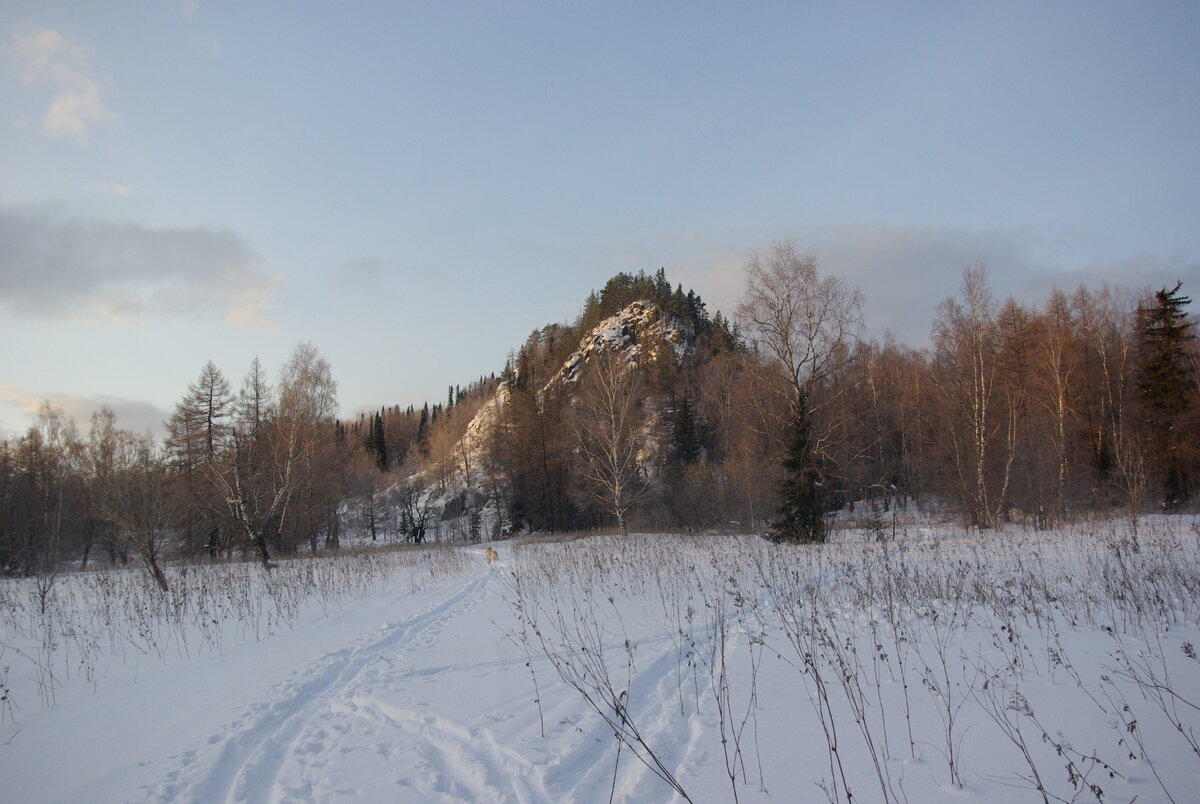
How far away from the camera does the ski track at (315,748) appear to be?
10.5 feet

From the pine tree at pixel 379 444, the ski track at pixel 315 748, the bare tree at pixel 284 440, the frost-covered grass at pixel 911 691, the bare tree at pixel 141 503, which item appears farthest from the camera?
the pine tree at pixel 379 444

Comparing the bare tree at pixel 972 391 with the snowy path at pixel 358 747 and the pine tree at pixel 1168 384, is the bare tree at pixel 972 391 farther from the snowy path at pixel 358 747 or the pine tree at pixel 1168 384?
the snowy path at pixel 358 747

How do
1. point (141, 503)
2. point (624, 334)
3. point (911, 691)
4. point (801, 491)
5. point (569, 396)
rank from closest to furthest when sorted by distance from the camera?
point (911, 691), point (141, 503), point (801, 491), point (569, 396), point (624, 334)

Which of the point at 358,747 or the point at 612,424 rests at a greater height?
the point at 612,424

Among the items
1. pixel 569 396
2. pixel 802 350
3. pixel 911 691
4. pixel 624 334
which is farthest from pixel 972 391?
pixel 624 334

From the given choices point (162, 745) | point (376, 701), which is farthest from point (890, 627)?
point (162, 745)

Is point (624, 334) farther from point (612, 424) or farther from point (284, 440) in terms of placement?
point (284, 440)

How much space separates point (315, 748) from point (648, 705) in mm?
2452

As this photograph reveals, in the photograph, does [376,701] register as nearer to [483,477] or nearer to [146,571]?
[146,571]

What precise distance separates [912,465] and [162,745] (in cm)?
3720

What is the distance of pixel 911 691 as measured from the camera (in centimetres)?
415

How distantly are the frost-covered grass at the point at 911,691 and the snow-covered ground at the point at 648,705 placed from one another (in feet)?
0.08

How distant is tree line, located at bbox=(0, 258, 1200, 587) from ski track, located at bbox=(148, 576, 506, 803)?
1107 cm

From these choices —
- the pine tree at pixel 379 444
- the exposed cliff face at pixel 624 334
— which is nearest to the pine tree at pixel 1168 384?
the exposed cliff face at pixel 624 334
